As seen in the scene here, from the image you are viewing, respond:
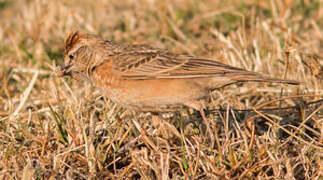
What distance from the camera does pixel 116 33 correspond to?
26.0ft

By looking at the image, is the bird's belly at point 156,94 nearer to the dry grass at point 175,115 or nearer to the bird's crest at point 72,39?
the dry grass at point 175,115

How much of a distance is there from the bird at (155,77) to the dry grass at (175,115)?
1.03ft

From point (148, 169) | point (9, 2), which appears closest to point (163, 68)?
point (148, 169)

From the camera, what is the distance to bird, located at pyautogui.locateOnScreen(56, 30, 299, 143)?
15.0ft

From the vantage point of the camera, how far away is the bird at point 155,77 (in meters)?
4.57

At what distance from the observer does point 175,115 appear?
5445 millimetres

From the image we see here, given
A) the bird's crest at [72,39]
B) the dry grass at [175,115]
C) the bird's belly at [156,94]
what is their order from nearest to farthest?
the dry grass at [175,115], the bird's belly at [156,94], the bird's crest at [72,39]

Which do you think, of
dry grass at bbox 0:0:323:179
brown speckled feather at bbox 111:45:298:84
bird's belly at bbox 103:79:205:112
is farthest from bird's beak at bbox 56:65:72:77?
bird's belly at bbox 103:79:205:112

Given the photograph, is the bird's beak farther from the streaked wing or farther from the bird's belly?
the bird's belly

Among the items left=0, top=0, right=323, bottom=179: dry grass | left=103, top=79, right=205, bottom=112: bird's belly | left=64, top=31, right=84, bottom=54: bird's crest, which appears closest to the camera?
left=0, top=0, right=323, bottom=179: dry grass

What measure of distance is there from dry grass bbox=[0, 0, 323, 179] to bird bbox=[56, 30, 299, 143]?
0.31m

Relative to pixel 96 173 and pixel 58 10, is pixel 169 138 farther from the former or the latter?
pixel 58 10

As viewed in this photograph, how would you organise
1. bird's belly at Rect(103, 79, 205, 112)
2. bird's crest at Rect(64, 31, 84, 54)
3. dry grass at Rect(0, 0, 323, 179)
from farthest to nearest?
1. bird's crest at Rect(64, 31, 84, 54)
2. bird's belly at Rect(103, 79, 205, 112)
3. dry grass at Rect(0, 0, 323, 179)

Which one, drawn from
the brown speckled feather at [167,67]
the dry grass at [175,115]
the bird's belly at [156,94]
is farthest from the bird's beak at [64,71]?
the bird's belly at [156,94]
